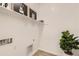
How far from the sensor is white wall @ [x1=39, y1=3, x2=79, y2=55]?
3.94m

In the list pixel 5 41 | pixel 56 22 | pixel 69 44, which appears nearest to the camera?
pixel 5 41

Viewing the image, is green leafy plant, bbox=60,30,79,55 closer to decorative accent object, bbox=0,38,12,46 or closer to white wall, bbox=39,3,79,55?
white wall, bbox=39,3,79,55

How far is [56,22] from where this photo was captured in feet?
13.4

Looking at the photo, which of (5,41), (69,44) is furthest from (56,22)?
(5,41)

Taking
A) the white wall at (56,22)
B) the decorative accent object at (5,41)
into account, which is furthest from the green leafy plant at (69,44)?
the decorative accent object at (5,41)

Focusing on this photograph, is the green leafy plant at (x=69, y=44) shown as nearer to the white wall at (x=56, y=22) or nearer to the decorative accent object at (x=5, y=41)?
the white wall at (x=56, y=22)

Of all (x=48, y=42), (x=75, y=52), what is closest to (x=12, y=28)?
(x=75, y=52)

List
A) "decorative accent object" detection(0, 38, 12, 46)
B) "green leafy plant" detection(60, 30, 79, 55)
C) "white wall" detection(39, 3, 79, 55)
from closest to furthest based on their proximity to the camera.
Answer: "decorative accent object" detection(0, 38, 12, 46) < "green leafy plant" detection(60, 30, 79, 55) < "white wall" detection(39, 3, 79, 55)

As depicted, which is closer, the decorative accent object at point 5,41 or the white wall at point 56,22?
the decorative accent object at point 5,41

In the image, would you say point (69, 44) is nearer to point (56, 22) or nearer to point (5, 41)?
point (56, 22)

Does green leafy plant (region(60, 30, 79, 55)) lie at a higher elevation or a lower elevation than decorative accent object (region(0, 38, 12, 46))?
lower

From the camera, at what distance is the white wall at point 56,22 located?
3.94m

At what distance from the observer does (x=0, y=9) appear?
1.52m

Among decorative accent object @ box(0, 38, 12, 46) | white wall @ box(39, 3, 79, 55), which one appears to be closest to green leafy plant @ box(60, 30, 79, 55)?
white wall @ box(39, 3, 79, 55)
